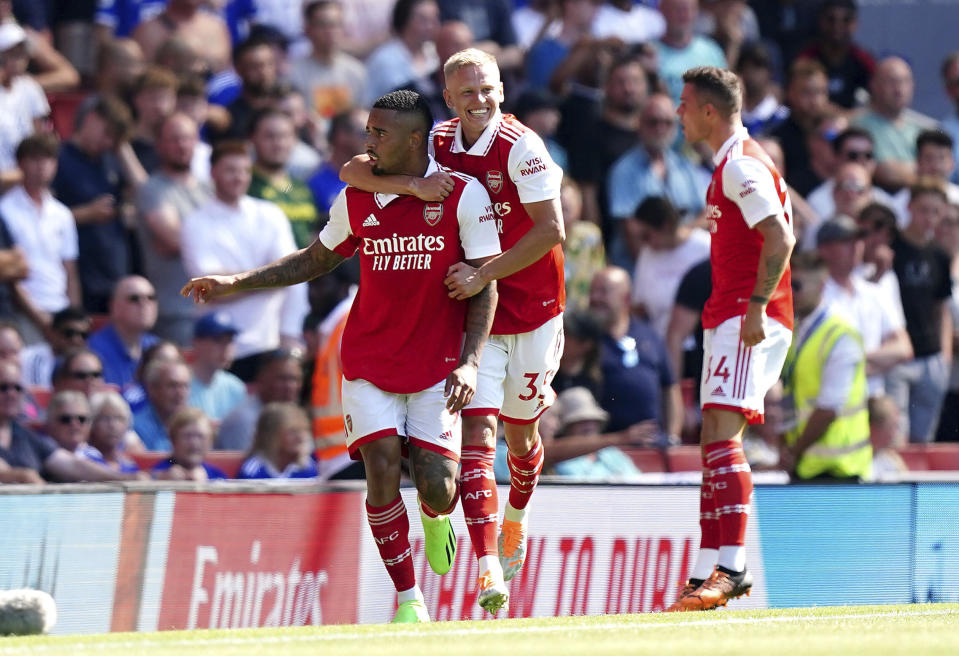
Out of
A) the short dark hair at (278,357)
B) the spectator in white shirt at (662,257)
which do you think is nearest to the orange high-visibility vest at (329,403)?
the short dark hair at (278,357)

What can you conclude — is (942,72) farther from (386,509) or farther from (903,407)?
(386,509)

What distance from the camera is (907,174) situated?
49.8 feet

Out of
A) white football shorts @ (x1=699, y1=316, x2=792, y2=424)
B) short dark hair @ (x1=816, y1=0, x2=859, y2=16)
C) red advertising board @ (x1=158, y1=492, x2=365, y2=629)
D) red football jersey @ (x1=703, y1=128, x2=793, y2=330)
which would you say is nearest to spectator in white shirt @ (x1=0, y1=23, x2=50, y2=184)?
red advertising board @ (x1=158, y1=492, x2=365, y2=629)

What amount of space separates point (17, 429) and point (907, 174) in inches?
351

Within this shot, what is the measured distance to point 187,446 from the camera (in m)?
9.95

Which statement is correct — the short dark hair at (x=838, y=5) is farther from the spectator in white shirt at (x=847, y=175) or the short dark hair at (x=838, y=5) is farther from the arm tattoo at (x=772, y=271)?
the arm tattoo at (x=772, y=271)

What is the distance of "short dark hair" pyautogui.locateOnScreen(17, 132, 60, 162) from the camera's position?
1172 cm

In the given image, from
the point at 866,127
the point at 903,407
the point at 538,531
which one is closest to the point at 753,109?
the point at 866,127

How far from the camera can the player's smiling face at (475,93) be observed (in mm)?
7258

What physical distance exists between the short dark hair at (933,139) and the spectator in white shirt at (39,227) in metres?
7.82

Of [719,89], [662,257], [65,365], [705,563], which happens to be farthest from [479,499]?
[662,257]

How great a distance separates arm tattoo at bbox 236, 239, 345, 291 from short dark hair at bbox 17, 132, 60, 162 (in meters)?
4.74

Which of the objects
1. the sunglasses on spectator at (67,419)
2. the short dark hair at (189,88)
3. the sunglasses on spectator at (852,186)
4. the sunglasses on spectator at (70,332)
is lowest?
the sunglasses on spectator at (67,419)

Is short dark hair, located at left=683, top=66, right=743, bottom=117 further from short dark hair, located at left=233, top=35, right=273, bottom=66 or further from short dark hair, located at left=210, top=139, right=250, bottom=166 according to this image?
short dark hair, located at left=233, top=35, right=273, bottom=66
